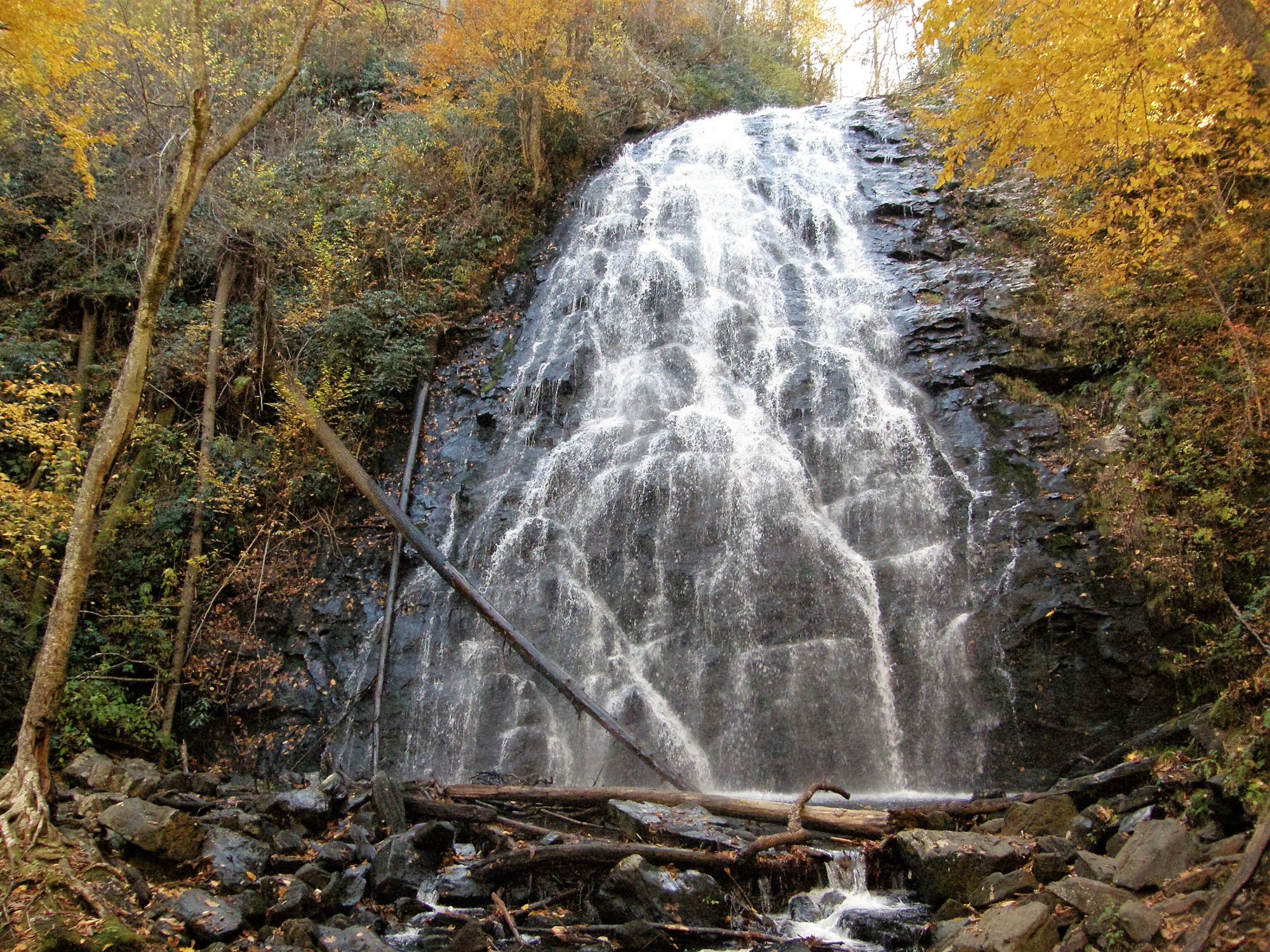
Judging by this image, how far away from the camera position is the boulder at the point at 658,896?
5.34 meters

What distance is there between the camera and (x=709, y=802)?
266 inches

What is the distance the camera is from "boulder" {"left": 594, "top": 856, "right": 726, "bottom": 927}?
534 cm

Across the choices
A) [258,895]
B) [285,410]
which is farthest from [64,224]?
[258,895]

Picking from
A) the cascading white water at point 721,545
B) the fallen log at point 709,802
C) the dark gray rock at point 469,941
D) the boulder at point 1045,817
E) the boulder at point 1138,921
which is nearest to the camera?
the boulder at point 1138,921

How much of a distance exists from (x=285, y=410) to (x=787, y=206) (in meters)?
10.2

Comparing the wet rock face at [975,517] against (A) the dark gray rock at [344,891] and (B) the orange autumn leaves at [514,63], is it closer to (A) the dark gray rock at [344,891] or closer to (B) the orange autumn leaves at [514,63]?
(A) the dark gray rock at [344,891]

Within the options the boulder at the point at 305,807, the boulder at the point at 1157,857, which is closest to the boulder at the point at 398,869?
the boulder at the point at 305,807

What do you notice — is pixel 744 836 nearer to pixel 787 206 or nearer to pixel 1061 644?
pixel 1061 644

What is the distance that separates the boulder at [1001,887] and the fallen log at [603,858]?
1.26 m

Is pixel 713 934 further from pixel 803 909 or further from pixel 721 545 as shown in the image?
pixel 721 545

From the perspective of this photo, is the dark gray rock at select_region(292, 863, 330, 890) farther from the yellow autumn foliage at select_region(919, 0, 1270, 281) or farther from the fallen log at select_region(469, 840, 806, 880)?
the yellow autumn foliage at select_region(919, 0, 1270, 281)

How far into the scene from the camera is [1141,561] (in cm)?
814

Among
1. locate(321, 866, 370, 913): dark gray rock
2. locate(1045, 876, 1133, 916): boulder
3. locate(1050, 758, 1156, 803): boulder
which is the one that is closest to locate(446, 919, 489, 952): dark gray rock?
locate(321, 866, 370, 913): dark gray rock

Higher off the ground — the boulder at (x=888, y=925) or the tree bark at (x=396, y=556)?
the tree bark at (x=396, y=556)
